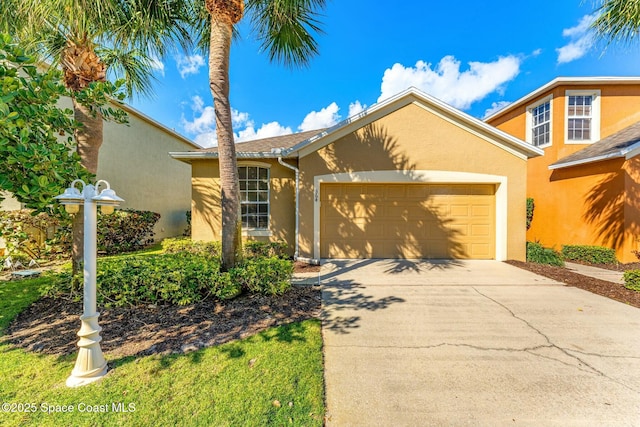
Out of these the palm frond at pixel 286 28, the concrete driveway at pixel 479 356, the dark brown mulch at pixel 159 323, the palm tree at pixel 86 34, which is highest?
the palm frond at pixel 286 28

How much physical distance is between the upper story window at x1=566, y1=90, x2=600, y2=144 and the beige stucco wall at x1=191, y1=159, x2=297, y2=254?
456 inches

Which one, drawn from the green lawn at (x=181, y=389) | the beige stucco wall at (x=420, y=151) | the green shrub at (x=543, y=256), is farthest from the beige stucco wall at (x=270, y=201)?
the green shrub at (x=543, y=256)

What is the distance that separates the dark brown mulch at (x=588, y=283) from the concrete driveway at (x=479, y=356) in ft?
1.41

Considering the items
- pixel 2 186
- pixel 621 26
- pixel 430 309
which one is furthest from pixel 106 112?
pixel 621 26

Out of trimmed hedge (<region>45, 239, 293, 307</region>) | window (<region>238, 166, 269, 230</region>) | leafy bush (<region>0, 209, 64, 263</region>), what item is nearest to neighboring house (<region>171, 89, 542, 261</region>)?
window (<region>238, 166, 269, 230</region>)

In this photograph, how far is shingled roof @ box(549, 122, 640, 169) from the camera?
7.71 metres

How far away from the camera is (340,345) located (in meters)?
3.49

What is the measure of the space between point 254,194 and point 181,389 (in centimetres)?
700

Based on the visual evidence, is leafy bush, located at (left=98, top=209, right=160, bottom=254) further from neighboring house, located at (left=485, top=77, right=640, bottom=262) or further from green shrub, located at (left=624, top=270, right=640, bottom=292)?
neighboring house, located at (left=485, top=77, right=640, bottom=262)

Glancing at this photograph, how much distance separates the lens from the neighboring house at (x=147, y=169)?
10.8m

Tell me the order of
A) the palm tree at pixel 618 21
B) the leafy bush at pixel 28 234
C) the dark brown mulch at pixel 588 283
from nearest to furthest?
the dark brown mulch at pixel 588 283 < the palm tree at pixel 618 21 < the leafy bush at pixel 28 234

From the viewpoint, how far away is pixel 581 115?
34.3ft

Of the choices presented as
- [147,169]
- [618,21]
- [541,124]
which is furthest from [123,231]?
[541,124]

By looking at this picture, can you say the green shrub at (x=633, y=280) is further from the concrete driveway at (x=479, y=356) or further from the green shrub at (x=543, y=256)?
the green shrub at (x=543, y=256)
